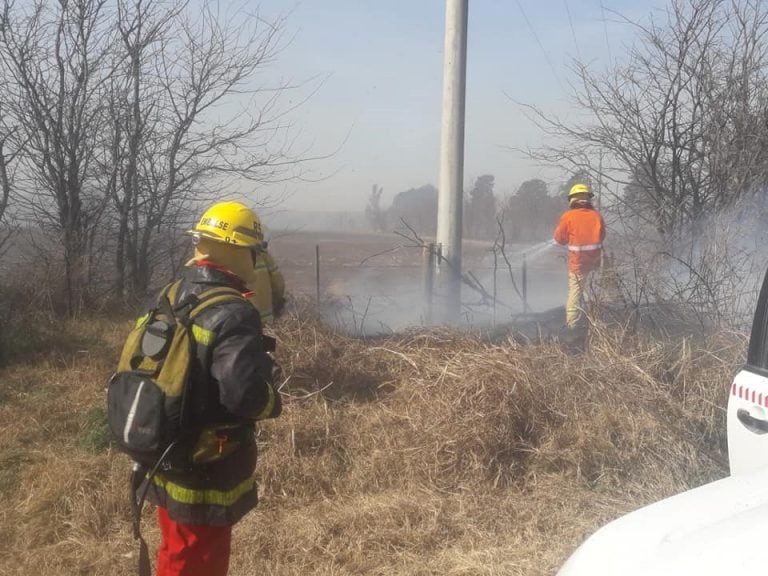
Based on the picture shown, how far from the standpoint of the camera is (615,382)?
5082 millimetres

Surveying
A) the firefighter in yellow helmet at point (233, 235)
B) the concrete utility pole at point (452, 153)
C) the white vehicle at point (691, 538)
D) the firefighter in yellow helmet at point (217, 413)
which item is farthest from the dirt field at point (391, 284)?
the white vehicle at point (691, 538)

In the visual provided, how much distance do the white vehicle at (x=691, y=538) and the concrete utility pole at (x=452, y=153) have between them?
597cm

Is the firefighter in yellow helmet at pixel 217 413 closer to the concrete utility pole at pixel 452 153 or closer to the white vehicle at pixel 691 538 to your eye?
the white vehicle at pixel 691 538

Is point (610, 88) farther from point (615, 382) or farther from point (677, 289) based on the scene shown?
point (615, 382)

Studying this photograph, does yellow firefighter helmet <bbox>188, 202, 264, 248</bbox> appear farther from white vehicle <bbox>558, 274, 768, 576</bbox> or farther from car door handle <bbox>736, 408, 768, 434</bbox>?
car door handle <bbox>736, 408, 768, 434</bbox>

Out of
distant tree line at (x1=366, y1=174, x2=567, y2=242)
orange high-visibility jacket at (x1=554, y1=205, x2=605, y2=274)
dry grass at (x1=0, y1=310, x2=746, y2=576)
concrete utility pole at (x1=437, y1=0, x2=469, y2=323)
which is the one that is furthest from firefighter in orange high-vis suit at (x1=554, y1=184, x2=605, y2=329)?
distant tree line at (x1=366, y1=174, x2=567, y2=242)

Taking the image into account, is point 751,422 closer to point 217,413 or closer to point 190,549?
point 217,413

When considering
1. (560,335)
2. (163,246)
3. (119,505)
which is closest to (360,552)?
(119,505)

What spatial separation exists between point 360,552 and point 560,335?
3.36 metres

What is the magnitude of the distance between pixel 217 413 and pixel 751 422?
6.66 feet

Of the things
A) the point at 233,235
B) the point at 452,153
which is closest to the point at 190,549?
the point at 233,235

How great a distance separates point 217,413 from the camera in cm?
259

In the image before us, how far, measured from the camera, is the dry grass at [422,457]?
12.3 ft

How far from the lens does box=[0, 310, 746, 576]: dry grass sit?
12.3ft
